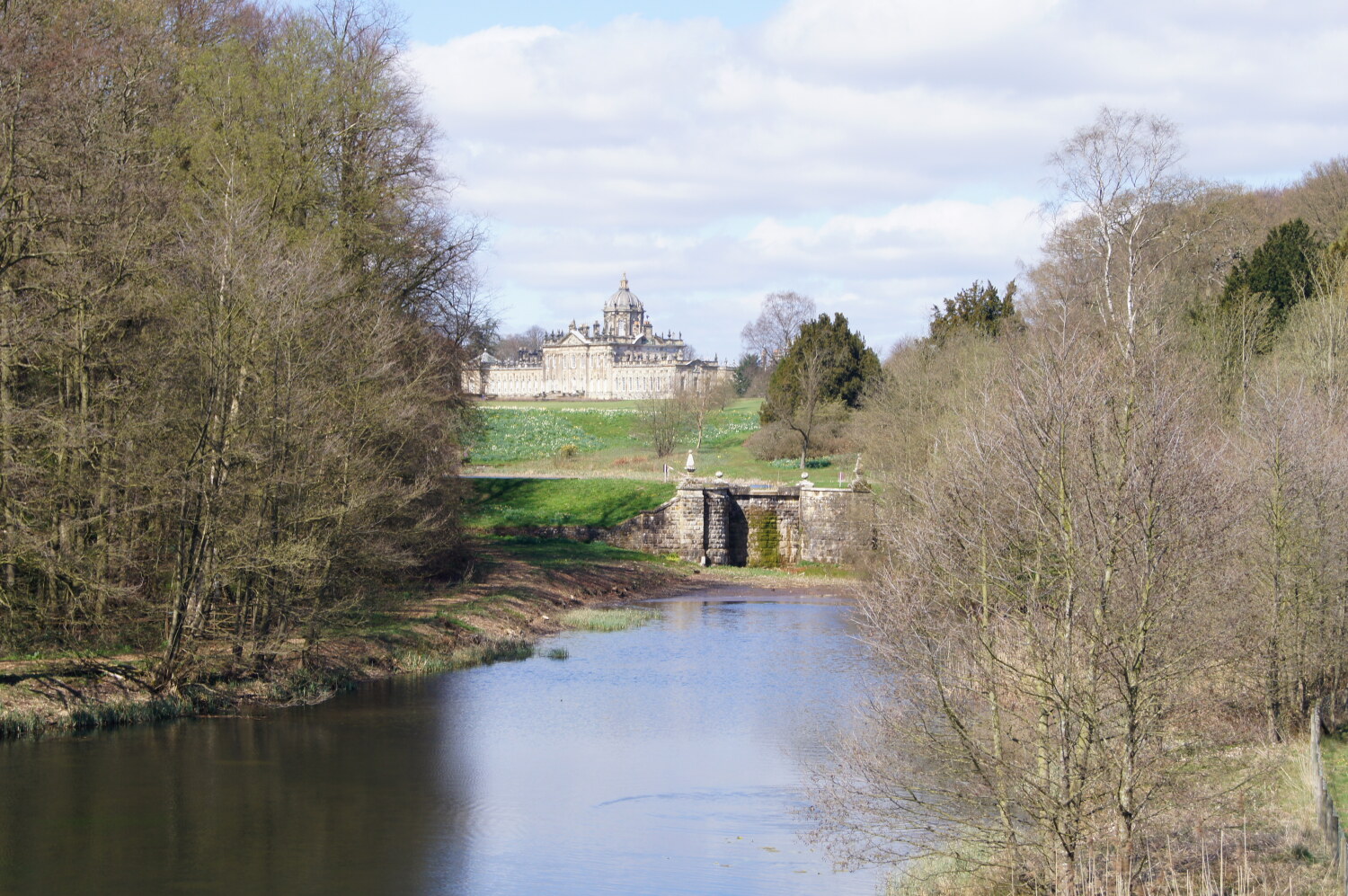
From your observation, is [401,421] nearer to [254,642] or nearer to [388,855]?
[254,642]

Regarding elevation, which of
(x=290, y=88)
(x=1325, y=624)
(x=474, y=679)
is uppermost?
(x=290, y=88)

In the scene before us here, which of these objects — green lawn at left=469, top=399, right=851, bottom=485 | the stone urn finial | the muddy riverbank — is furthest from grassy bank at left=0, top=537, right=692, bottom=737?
the stone urn finial

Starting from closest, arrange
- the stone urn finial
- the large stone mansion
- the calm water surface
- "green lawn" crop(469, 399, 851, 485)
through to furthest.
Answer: the calm water surface
the stone urn finial
"green lawn" crop(469, 399, 851, 485)
the large stone mansion

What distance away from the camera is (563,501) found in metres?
47.6

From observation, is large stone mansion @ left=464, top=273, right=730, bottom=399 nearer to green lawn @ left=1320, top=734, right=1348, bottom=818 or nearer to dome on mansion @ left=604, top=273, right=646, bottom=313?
dome on mansion @ left=604, top=273, right=646, bottom=313

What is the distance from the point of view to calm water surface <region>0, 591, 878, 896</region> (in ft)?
40.1

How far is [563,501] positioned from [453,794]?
32449mm

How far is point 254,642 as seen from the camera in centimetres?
1998

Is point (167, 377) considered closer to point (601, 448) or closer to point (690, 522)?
point (690, 522)

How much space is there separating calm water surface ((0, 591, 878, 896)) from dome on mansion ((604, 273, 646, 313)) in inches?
5757

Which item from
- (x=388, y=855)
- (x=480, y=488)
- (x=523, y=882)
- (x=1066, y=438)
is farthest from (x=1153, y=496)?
(x=480, y=488)

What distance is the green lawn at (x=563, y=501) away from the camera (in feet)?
149

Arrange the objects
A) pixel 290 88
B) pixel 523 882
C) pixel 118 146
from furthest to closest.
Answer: pixel 290 88
pixel 118 146
pixel 523 882

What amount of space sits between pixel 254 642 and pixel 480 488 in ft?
96.1
